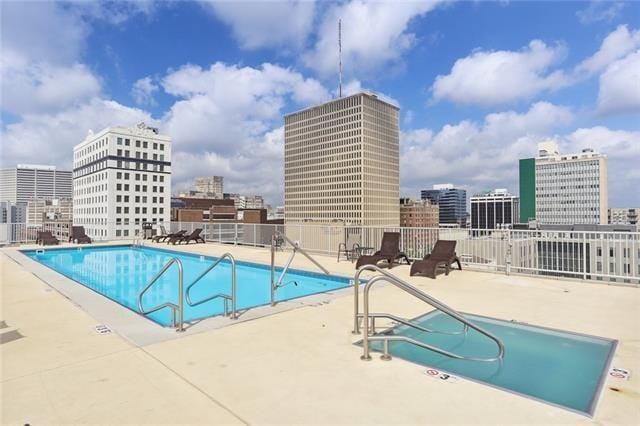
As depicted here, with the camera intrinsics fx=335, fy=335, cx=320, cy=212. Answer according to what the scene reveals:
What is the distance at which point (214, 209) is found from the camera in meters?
104

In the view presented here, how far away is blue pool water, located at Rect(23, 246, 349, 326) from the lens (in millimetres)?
7154

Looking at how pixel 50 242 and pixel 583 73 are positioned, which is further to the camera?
pixel 583 73

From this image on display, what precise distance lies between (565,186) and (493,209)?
55.2 m

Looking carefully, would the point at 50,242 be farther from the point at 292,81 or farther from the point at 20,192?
the point at 20,192

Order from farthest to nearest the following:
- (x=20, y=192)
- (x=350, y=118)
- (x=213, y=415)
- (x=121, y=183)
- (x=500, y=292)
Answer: (x=20, y=192)
(x=350, y=118)
(x=121, y=183)
(x=500, y=292)
(x=213, y=415)

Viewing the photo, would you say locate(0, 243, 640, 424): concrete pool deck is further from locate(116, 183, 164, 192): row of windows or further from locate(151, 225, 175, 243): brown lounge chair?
locate(116, 183, 164, 192): row of windows

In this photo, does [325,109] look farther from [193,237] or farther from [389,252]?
[389,252]

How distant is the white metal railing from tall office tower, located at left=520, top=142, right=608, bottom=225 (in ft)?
347

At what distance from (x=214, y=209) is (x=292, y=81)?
8275 cm

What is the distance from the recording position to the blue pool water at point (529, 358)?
9.29 ft

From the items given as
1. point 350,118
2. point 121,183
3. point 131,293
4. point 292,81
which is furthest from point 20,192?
point 131,293

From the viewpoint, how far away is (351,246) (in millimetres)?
11805

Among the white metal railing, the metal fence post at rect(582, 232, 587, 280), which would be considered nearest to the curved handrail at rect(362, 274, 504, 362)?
the white metal railing

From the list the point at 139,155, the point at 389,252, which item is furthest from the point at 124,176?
the point at 389,252
